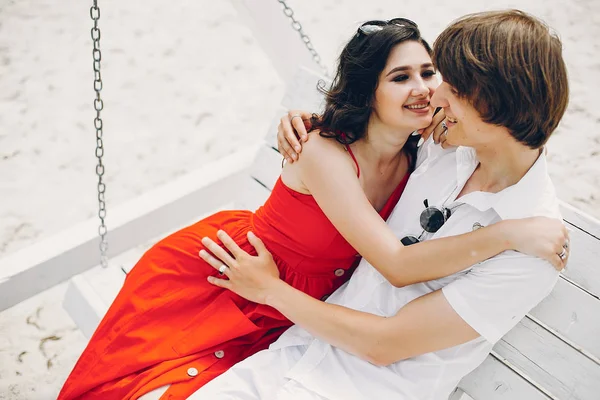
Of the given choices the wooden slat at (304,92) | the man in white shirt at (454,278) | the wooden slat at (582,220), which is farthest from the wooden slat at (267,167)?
the wooden slat at (582,220)

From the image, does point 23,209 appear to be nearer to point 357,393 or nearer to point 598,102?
point 357,393

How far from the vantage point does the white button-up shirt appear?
1.73 meters

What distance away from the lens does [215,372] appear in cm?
204

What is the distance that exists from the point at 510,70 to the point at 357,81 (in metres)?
0.56

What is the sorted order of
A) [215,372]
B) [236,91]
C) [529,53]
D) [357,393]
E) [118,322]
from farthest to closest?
1. [236,91]
2. [118,322]
3. [215,372]
4. [357,393]
5. [529,53]

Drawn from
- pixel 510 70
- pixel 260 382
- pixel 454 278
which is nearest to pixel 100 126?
pixel 260 382

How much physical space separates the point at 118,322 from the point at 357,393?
0.83m

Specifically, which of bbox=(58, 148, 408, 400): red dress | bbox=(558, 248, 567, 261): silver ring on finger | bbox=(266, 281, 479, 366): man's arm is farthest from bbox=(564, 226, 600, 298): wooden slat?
bbox=(58, 148, 408, 400): red dress

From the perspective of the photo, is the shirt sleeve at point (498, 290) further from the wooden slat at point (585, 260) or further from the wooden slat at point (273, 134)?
the wooden slat at point (273, 134)

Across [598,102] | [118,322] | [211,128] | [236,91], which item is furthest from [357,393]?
[598,102]

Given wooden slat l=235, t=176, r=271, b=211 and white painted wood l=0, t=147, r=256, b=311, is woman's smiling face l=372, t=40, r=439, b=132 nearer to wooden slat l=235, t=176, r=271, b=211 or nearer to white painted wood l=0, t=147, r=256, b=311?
wooden slat l=235, t=176, r=271, b=211

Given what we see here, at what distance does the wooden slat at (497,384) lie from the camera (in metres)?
2.00

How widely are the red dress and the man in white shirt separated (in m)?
0.09

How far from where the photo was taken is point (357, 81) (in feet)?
6.75
